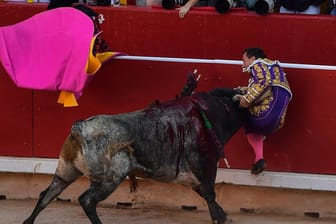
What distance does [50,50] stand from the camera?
7.22m

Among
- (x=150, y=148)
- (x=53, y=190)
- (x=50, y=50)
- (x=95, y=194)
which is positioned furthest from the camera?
(x=50, y=50)

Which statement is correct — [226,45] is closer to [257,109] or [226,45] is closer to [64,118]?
[257,109]

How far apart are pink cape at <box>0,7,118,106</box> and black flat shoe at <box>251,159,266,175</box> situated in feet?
4.97

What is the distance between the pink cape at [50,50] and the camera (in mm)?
7086

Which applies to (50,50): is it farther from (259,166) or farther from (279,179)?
(279,179)

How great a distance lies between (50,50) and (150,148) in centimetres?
128

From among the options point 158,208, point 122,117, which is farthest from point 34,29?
point 158,208

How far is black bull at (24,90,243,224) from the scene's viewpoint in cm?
635

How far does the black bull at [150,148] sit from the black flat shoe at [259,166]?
0.45 meters

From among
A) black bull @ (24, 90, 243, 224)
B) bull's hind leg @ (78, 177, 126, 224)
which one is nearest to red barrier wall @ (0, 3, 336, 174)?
black bull @ (24, 90, 243, 224)

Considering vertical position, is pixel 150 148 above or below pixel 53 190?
above

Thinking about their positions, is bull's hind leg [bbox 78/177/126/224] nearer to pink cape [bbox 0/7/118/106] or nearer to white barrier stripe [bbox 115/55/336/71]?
pink cape [bbox 0/7/118/106]

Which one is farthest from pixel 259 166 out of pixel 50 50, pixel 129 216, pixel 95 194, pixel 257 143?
pixel 50 50

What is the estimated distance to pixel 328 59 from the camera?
747 centimetres
